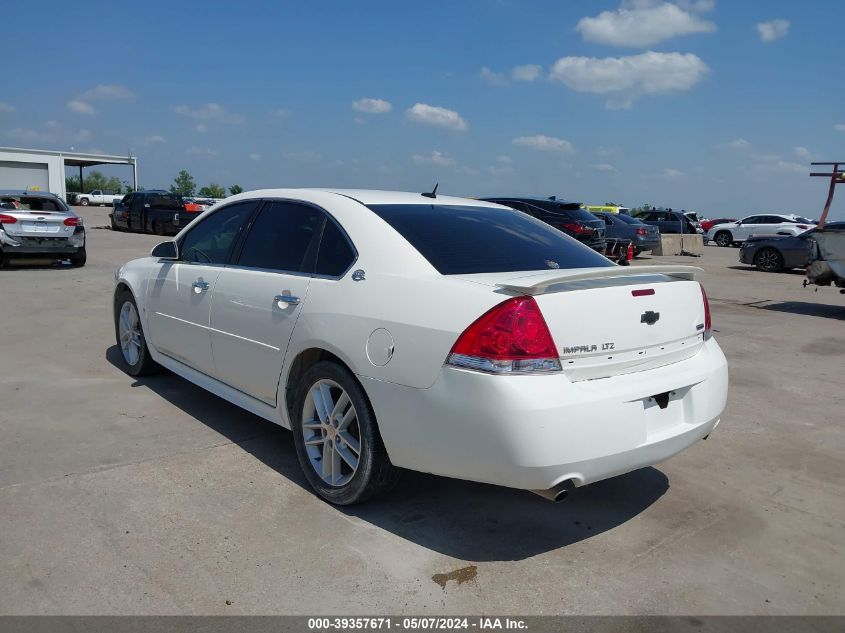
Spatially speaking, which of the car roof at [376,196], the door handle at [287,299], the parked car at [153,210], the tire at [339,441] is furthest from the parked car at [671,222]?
the tire at [339,441]

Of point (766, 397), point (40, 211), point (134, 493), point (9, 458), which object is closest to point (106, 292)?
point (40, 211)

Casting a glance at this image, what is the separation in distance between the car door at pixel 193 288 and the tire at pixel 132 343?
364 millimetres

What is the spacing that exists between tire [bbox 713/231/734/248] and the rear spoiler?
106 ft

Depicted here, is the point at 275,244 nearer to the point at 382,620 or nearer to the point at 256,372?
the point at 256,372

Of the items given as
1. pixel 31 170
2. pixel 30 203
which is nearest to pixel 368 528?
pixel 30 203

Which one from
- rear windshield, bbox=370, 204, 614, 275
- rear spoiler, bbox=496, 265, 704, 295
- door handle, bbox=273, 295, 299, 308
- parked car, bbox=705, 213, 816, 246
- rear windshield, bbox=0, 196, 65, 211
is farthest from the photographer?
parked car, bbox=705, 213, 816, 246

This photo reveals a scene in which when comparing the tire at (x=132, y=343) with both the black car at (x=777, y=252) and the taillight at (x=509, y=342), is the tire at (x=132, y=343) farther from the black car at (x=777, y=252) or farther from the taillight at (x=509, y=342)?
the black car at (x=777, y=252)

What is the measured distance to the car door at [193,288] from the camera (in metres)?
4.61

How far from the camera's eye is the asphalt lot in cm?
283

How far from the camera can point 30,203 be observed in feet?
45.1

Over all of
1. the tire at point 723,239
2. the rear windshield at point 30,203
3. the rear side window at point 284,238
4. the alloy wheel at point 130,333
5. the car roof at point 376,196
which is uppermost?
the rear windshield at point 30,203

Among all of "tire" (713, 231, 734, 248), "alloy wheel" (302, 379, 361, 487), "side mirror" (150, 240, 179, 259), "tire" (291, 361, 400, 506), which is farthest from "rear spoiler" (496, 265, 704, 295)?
"tire" (713, 231, 734, 248)

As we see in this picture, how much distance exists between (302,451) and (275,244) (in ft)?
4.14

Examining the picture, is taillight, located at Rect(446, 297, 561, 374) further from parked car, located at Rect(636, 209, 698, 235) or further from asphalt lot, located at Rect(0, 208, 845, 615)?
parked car, located at Rect(636, 209, 698, 235)
